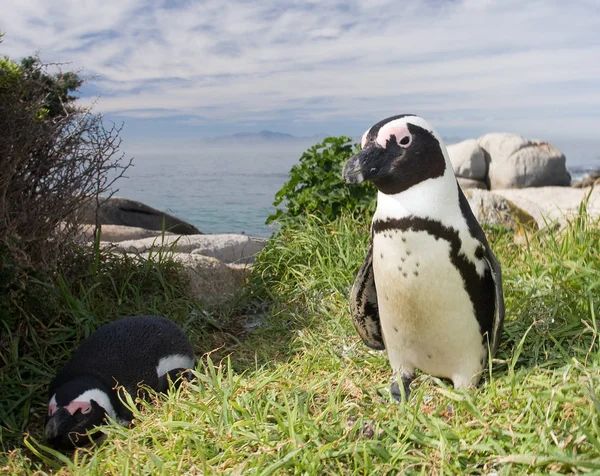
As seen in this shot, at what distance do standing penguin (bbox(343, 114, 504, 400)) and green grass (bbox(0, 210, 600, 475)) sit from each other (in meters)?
0.19

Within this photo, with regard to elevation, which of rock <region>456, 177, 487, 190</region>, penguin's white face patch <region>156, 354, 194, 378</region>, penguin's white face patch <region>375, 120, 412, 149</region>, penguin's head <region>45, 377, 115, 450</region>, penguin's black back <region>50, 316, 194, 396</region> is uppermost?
penguin's white face patch <region>375, 120, 412, 149</region>

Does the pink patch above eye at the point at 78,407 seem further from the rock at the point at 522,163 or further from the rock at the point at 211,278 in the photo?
the rock at the point at 522,163

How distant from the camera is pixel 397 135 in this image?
2.68 metres

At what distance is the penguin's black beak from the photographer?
2.64m

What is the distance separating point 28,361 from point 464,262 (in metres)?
2.88

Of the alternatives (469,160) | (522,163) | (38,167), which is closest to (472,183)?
(469,160)

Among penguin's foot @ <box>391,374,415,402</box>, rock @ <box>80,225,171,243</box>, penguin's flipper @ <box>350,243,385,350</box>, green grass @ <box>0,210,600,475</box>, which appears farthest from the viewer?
rock @ <box>80,225,171,243</box>

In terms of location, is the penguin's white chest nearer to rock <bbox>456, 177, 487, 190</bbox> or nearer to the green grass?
the green grass

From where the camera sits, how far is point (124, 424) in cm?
347

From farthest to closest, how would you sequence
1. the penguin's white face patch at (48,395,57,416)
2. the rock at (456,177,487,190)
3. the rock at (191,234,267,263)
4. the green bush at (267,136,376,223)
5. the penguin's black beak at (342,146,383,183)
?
the rock at (456,177,487,190)
the rock at (191,234,267,263)
the green bush at (267,136,376,223)
the penguin's white face patch at (48,395,57,416)
the penguin's black beak at (342,146,383,183)

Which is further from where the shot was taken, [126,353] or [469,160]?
[469,160]

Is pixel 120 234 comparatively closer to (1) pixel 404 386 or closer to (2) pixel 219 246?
(2) pixel 219 246

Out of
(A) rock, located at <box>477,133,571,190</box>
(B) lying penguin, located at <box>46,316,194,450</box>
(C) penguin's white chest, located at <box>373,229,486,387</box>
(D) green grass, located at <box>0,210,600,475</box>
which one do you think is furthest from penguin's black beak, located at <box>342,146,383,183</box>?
(A) rock, located at <box>477,133,571,190</box>

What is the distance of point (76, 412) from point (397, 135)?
2.21 meters
